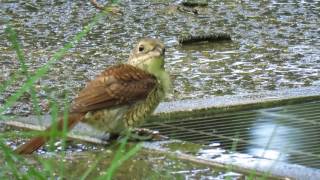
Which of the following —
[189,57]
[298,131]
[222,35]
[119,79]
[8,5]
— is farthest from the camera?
[8,5]

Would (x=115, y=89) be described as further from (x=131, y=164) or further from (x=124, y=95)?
(x=131, y=164)

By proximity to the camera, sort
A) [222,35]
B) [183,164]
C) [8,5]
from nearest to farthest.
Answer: [183,164] → [222,35] → [8,5]

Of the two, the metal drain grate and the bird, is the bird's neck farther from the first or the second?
the metal drain grate

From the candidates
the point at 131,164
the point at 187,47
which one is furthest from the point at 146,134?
the point at 187,47

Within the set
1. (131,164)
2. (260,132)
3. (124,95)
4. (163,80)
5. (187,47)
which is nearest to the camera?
(131,164)

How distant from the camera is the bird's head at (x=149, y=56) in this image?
Result: 16.1 ft

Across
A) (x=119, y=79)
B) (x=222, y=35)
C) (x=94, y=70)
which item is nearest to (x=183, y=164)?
(x=119, y=79)

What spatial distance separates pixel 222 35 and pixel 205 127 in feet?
9.37

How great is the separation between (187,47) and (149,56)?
298cm

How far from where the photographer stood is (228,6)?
9414 millimetres

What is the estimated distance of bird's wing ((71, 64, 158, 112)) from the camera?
15.4ft

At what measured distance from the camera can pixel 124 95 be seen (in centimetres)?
476

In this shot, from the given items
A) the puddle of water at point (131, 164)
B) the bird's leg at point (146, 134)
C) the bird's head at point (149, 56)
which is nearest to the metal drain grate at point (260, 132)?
the bird's leg at point (146, 134)

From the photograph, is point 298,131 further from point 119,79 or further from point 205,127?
point 119,79
